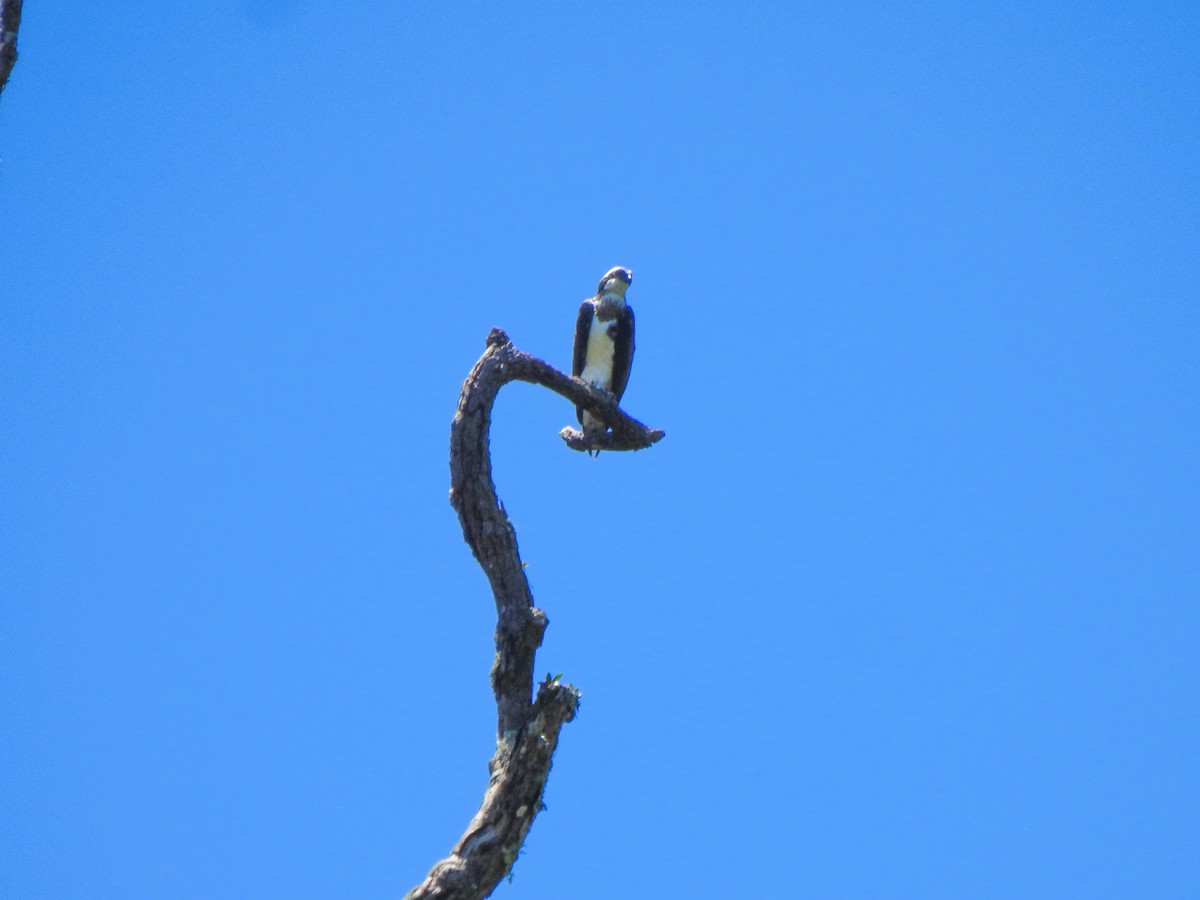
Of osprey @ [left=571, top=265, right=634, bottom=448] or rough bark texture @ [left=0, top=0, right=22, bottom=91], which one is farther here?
osprey @ [left=571, top=265, right=634, bottom=448]

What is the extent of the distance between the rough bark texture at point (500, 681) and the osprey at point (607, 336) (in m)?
3.97

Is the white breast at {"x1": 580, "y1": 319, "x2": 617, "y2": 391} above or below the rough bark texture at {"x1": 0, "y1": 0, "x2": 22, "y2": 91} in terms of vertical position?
above

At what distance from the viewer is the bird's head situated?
33.6ft

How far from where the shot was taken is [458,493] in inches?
225

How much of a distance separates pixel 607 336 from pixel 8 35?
493 centimetres

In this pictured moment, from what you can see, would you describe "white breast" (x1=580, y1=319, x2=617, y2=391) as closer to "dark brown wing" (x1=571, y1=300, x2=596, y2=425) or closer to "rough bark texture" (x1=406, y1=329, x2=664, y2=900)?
"dark brown wing" (x1=571, y1=300, x2=596, y2=425)

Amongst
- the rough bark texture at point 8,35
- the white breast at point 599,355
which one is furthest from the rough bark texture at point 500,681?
the white breast at point 599,355

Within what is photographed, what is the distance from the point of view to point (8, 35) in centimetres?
616

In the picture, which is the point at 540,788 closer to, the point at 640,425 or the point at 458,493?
the point at 458,493

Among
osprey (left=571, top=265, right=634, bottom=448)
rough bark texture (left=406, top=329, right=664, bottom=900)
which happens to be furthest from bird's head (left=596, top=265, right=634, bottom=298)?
rough bark texture (left=406, top=329, right=664, bottom=900)

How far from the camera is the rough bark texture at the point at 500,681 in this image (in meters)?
5.13

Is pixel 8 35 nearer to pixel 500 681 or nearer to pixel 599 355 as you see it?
pixel 500 681

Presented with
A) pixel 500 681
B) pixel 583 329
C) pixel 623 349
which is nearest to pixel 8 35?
pixel 500 681

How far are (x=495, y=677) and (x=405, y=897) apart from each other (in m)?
0.92
